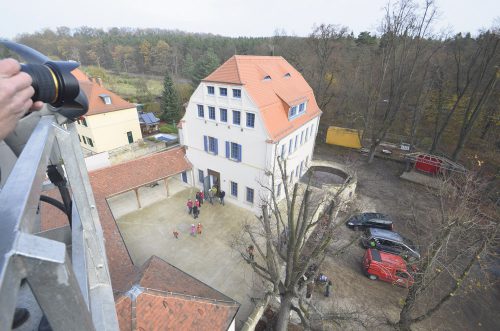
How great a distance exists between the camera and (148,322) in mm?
6680

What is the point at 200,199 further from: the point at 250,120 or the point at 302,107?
the point at 302,107

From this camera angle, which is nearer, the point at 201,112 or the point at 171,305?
the point at 171,305

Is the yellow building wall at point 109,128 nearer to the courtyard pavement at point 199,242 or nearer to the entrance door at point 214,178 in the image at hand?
the courtyard pavement at point 199,242

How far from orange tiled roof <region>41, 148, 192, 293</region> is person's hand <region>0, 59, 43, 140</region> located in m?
8.97

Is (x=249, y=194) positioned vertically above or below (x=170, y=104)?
below

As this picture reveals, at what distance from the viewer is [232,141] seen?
52.1 feet

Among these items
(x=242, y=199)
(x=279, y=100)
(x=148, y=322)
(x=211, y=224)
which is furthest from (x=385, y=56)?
(x=148, y=322)

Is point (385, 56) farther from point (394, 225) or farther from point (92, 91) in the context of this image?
point (92, 91)

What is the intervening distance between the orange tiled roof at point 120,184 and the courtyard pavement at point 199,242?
204 centimetres

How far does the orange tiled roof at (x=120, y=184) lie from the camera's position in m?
9.77

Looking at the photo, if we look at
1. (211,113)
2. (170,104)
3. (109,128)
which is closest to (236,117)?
(211,113)

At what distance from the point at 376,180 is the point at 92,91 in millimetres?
27714

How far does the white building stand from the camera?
48.2 ft

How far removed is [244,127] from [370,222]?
32.0 feet
